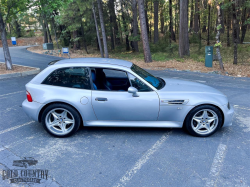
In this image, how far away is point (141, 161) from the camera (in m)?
3.21

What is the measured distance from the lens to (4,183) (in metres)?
2.73

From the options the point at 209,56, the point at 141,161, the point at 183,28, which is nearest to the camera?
the point at 141,161

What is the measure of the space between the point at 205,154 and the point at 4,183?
3070mm

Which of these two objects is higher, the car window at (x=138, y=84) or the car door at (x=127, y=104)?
the car window at (x=138, y=84)

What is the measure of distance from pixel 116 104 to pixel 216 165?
6.35 ft

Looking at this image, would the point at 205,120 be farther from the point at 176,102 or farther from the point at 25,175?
the point at 25,175

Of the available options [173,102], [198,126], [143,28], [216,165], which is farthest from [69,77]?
[143,28]

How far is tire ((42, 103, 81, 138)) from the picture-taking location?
3.88 m

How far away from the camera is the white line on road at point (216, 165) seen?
2742 millimetres

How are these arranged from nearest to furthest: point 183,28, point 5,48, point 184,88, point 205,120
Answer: point 205,120, point 184,88, point 5,48, point 183,28

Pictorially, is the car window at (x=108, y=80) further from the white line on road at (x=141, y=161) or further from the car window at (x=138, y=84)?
the white line on road at (x=141, y=161)

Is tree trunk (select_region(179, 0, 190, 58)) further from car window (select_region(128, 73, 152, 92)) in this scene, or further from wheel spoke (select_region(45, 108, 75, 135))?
wheel spoke (select_region(45, 108, 75, 135))

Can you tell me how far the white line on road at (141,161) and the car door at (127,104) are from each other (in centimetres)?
45

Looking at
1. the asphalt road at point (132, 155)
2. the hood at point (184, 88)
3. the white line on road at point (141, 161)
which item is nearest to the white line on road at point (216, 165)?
the asphalt road at point (132, 155)
